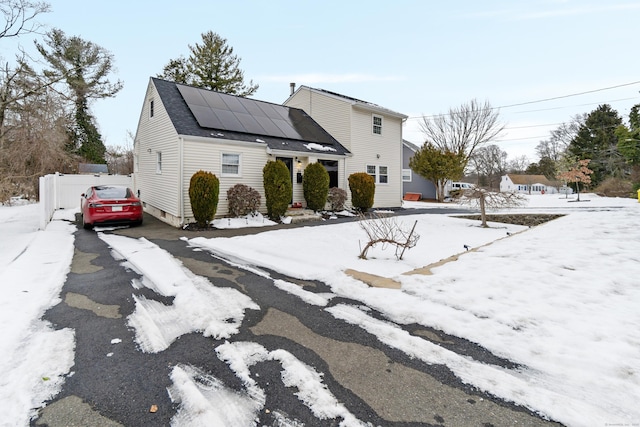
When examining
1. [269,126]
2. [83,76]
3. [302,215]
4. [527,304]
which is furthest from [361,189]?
[83,76]

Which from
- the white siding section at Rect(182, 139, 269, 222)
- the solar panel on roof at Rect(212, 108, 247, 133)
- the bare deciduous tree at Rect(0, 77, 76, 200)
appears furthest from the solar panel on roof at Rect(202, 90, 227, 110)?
the bare deciduous tree at Rect(0, 77, 76, 200)

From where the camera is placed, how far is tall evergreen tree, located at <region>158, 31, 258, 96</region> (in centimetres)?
2667

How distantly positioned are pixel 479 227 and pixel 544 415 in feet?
29.5

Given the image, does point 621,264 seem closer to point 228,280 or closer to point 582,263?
point 582,263

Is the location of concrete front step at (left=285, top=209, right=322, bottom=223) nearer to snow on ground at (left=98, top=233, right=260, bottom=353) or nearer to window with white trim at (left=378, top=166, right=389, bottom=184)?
window with white trim at (left=378, top=166, right=389, bottom=184)

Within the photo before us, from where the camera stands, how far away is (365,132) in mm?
15523

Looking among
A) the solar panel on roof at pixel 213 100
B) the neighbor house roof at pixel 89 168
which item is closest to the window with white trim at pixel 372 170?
the solar panel on roof at pixel 213 100

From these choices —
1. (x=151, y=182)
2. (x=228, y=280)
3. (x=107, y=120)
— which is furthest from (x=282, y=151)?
(x=107, y=120)

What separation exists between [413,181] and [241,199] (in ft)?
64.6

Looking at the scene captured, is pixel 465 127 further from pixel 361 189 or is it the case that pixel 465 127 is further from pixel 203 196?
→ pixel 203 196

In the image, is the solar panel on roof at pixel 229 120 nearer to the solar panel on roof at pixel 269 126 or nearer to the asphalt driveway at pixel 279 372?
the solar panel on roof at pixel 269 126

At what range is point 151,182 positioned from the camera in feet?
42.5

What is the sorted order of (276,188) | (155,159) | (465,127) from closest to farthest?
(276,188) → (155,159) → (465,127)

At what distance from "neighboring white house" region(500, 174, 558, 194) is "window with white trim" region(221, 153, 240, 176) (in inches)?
2022
